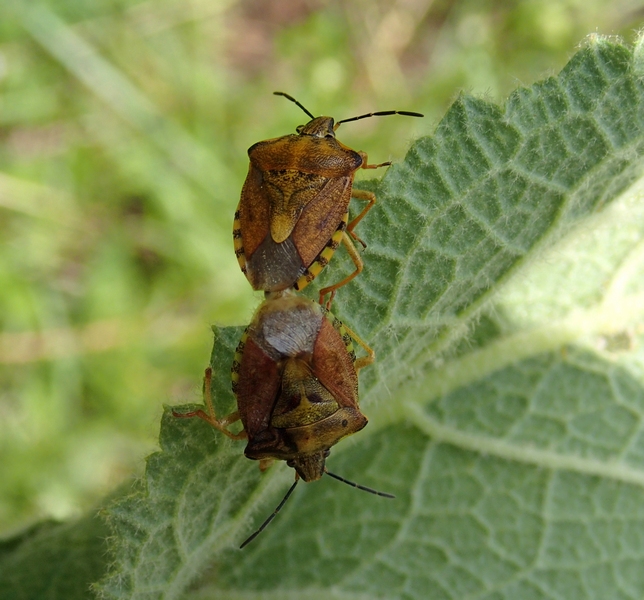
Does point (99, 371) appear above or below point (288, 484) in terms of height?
above

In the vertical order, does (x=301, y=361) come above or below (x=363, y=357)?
above

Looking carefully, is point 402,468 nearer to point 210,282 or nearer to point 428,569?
point 428,569

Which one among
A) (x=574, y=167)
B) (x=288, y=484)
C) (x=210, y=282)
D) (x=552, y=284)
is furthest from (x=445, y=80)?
(x=288, y=484)


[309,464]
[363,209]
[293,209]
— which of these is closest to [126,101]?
[293,209]

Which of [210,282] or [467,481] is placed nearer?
[467,481]

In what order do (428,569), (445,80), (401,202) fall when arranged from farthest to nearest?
(445,80)
(428,569)
(401,202)

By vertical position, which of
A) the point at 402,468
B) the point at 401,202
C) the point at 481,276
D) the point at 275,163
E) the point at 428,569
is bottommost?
the point at 428,569

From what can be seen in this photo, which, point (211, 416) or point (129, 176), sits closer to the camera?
point (211, 416)

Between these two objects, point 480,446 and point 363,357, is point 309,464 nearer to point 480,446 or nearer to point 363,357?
point 363,357
